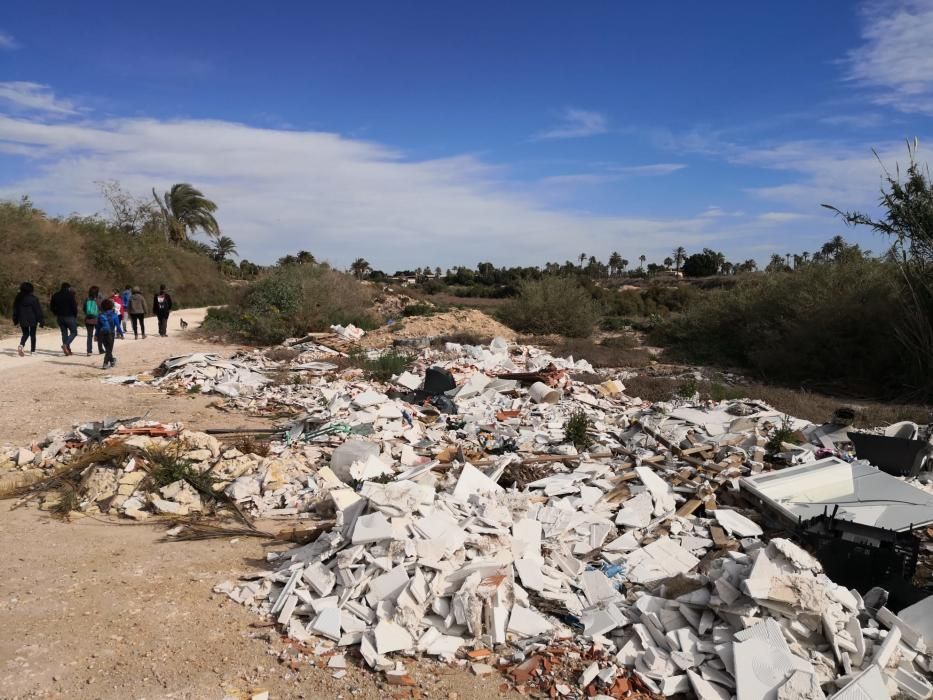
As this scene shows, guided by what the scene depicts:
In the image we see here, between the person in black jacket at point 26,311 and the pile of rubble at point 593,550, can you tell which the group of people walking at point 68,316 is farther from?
the pile of rubble at point 593,550

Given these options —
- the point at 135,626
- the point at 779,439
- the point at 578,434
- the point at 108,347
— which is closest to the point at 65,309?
the point at 108,347

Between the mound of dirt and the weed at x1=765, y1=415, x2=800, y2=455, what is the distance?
11.0m

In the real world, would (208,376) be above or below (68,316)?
below

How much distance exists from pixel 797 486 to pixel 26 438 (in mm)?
8520

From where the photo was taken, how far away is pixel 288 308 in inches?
742

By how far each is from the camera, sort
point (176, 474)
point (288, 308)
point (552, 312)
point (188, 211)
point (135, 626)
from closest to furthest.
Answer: point (135, 626), point (176, 474), point (288, 308), point (552, 312), point (188, 211)

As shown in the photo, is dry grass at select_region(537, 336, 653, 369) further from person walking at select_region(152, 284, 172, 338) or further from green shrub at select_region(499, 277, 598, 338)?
person walking at select_region(152, 284, 172, 338)

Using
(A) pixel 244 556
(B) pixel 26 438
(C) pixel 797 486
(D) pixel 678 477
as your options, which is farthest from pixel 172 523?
(C) pixel 797 486

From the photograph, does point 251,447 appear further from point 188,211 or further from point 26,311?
point 188,211

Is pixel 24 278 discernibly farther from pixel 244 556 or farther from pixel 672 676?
pixel 672 676

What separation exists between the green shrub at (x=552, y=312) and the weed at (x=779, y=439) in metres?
15.6

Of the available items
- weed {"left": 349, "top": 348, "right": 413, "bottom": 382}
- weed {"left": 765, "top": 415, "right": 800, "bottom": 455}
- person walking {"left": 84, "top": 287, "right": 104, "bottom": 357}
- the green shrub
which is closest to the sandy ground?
weed {"left": 765, "top": 415, "right": 800, "bottom": 455}

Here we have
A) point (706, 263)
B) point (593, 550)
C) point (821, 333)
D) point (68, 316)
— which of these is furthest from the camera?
point (706, 263)

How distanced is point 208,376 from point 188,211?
1121 inches
